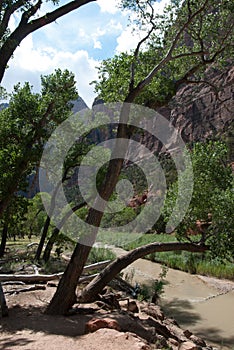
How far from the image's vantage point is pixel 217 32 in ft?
27.6

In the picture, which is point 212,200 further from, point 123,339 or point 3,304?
point 3,304

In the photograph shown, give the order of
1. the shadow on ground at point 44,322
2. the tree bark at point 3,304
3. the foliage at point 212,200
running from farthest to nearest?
the foliage at point 212,200
the tree bark at point 3,304
the shadow on ground at point 44,322

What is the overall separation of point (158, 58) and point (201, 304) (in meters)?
9.36

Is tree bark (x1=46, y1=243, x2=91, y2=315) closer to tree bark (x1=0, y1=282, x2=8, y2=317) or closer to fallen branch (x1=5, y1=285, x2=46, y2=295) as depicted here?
tree bark (x1=0, y1=282, x2=8, y2=317)

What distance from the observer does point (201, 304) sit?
13.9m

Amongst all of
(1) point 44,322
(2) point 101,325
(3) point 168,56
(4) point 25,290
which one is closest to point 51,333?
(1) point 44,322

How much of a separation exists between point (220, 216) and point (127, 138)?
128 inches

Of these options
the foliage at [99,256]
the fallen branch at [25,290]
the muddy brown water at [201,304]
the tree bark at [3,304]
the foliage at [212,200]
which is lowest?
the muddy brown water at [201,304]

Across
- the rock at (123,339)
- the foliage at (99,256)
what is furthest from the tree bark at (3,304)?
the foliage at (99,256)

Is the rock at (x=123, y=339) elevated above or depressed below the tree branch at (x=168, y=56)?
below

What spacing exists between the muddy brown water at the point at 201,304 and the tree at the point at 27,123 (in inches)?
255

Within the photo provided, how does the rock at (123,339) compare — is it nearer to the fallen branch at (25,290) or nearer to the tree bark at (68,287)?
the tree bark at (68,287)

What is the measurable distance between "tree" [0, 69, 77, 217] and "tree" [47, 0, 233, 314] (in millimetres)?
2772

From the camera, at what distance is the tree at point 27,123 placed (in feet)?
32.1
